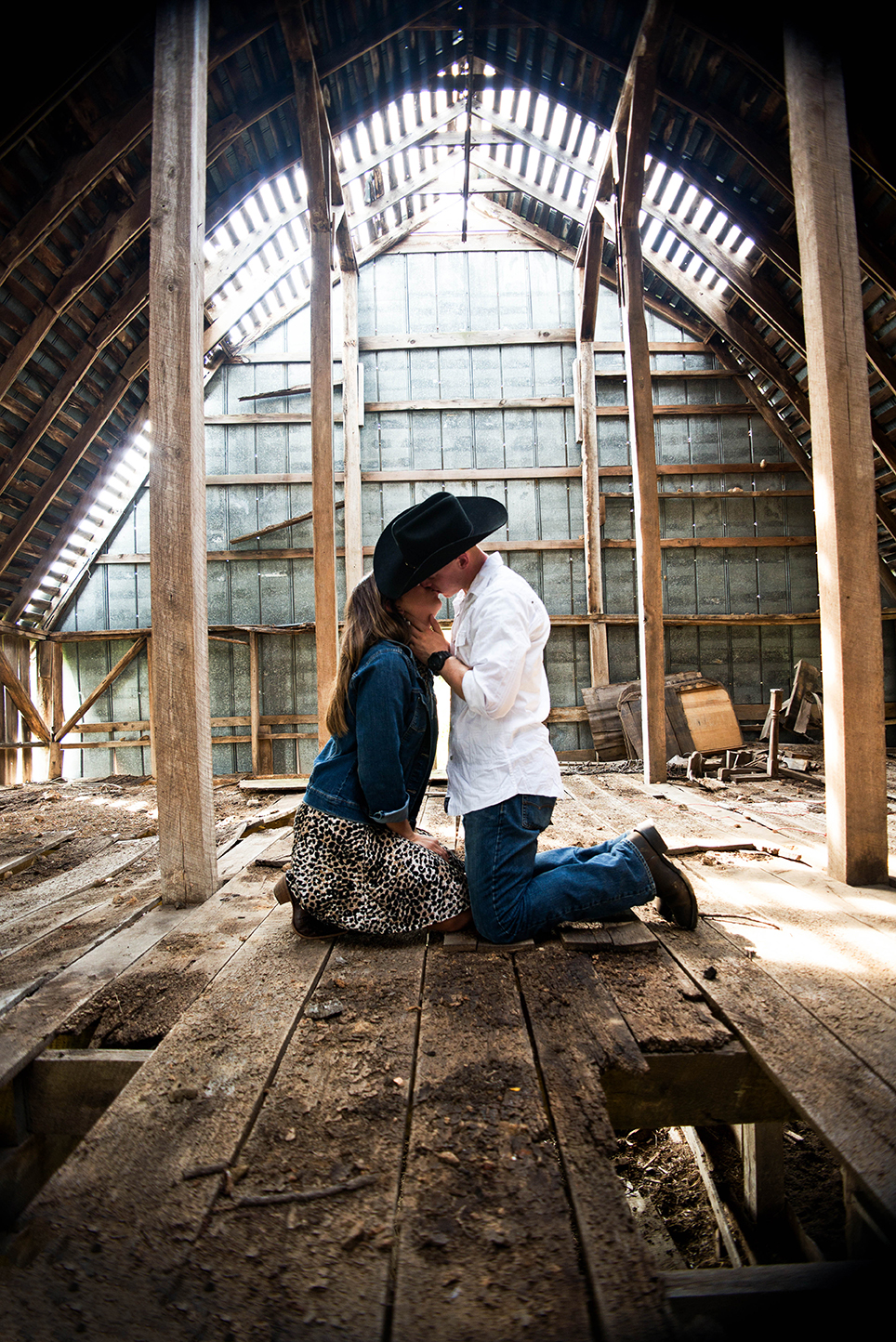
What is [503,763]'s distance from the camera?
2027 mm

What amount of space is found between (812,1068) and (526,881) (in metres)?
0.84

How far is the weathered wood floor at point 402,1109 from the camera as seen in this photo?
892 mm

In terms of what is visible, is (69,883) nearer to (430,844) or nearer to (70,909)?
(70,909)

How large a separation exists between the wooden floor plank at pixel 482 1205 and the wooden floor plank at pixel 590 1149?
0.09ft

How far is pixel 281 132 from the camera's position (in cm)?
575

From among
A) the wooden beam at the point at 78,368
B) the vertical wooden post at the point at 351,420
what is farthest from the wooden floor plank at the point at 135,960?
the vertical wooden post at the point at 351,420

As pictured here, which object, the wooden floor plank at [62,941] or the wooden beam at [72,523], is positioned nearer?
the wooden floor plank at [62,941]

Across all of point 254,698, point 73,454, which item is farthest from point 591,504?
point 73,454

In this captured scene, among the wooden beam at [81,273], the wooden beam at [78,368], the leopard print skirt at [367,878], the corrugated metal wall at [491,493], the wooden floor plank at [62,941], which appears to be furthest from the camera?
the corrugated metal wall at [491,493]

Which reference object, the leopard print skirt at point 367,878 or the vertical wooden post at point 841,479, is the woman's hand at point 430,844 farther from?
the vertical wooden post at point 841,479

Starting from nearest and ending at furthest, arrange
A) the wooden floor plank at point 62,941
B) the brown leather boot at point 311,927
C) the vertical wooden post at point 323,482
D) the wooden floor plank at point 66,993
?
the wooden floor plank at point 66,993 → the wooden floor plank at point 62,941 → the brown leather boot at point 311,927 → the vertical wooden post at point 323,482

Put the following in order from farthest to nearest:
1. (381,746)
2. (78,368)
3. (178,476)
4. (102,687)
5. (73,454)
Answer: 1. (102,687)
2. (73,454)
3. (78,368)
4. (178,476)
5. (381,746)

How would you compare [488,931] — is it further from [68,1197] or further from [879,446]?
[879,446]

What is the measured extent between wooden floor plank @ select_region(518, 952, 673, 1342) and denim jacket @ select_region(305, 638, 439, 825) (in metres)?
0.61
